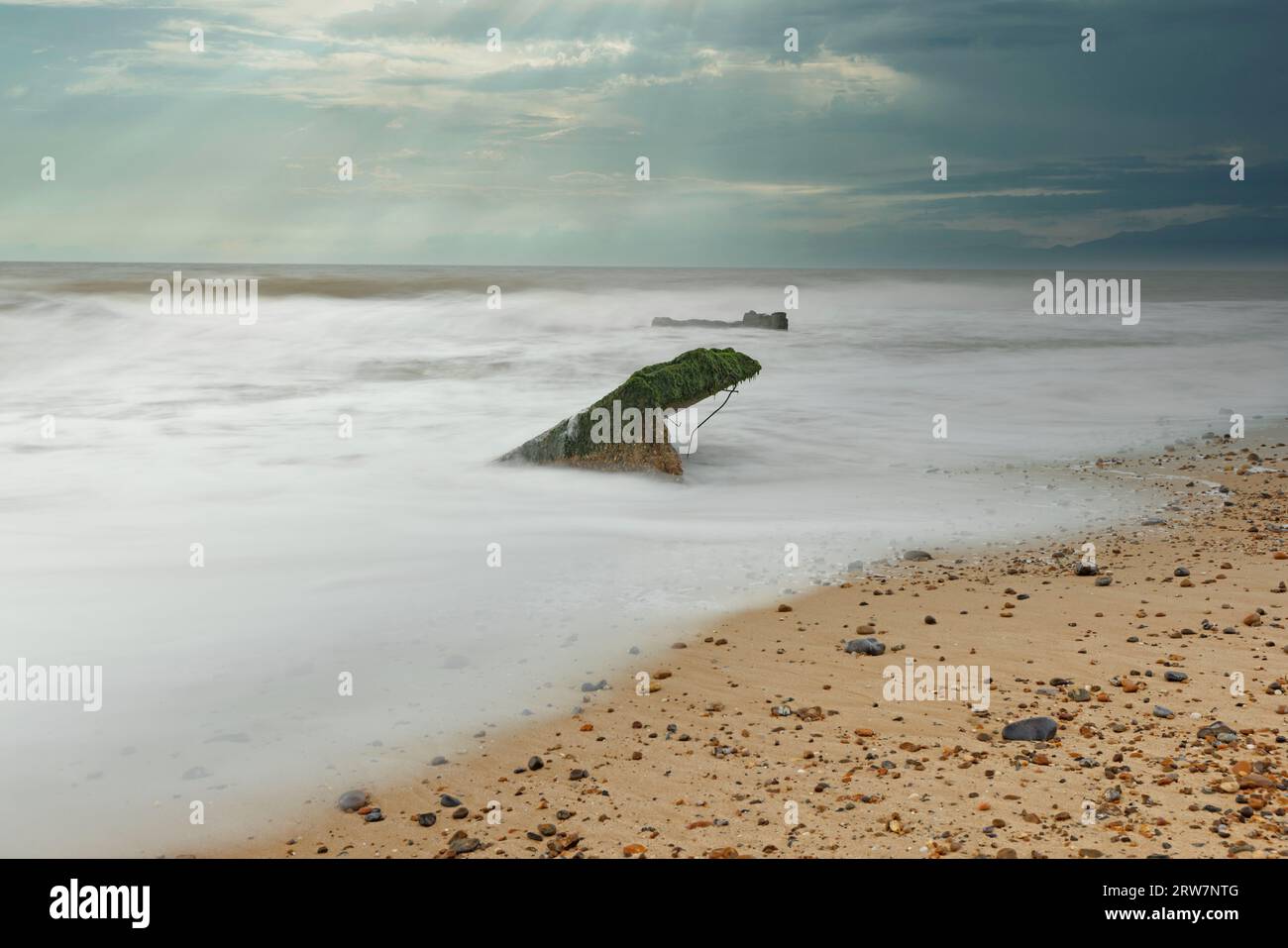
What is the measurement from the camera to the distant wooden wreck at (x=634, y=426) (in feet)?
42.6

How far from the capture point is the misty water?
602 cm

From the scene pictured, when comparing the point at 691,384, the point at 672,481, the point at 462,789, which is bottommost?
the point at 462,789

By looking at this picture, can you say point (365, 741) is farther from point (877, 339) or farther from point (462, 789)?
point (877, 339)

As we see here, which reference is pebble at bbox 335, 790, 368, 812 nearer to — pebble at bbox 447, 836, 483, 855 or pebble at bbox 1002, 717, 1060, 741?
pebble at bbox 447, 836, 483, 855

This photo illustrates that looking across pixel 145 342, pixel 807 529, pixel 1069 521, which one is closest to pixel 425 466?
pixel 807 529

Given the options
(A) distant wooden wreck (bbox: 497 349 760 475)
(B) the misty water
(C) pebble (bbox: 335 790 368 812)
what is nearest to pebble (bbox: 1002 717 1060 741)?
(B) the misty water

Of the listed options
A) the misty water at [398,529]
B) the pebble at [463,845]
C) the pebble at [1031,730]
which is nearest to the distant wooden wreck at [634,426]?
the misty water at [398,529]

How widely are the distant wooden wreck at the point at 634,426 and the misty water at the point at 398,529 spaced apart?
341 mm

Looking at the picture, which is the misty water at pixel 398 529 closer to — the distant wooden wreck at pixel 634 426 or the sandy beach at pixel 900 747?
the distant wooden wreck at pixel 634 426

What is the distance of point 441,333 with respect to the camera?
3688 centimetres

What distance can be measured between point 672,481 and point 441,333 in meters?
25.6

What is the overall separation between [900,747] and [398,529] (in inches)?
274

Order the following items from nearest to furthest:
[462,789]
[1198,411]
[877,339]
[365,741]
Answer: [462,789], [365,741], [1198,411], [877,339]

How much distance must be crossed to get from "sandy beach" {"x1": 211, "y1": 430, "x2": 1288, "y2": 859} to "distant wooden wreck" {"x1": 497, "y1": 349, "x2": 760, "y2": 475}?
16.8ft
